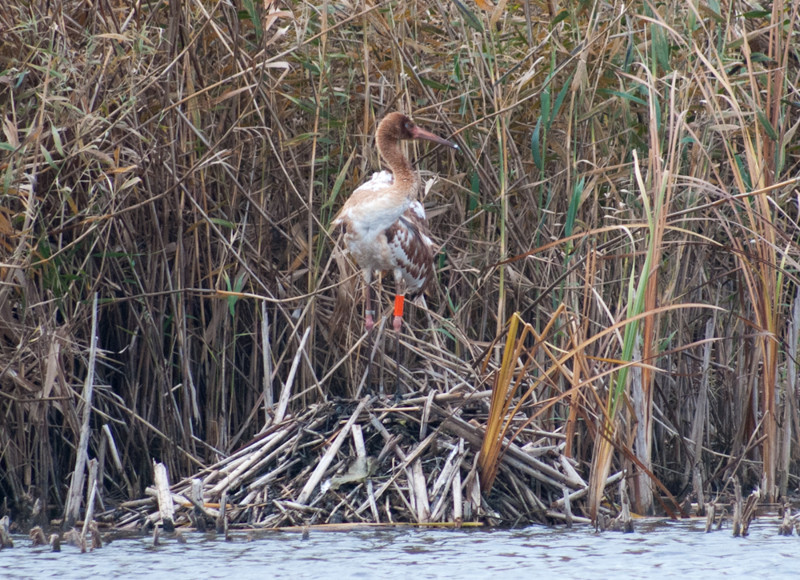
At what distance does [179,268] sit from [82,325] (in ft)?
1.91

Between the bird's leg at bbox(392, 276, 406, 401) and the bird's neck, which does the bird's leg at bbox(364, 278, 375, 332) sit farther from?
the bird's neck

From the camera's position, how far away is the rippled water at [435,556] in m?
4.63

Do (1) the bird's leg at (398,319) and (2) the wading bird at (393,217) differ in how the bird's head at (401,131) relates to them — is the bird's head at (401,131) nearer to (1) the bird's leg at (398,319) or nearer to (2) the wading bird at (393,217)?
(2) the wading bird at (393,217)

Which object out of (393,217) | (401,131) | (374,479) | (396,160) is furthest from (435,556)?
(401,131)

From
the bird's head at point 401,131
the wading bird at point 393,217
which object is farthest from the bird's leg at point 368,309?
the bird's head at point 401,131

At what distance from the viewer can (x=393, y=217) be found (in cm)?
632

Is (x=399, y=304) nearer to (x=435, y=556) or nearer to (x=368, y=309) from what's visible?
(x=368, y=309)

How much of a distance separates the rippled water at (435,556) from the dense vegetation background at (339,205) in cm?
67

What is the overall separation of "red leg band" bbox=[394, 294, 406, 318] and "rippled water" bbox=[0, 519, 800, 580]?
1486mm

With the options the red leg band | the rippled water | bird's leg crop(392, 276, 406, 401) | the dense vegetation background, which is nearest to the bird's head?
the dense vegetation background

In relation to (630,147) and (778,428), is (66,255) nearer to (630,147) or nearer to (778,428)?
(630,147)

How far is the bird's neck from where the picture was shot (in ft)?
20.8

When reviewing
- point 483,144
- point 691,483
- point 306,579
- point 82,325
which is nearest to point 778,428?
point 691,483

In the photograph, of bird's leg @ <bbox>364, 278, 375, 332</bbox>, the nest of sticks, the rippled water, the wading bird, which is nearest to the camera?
the rippled water
